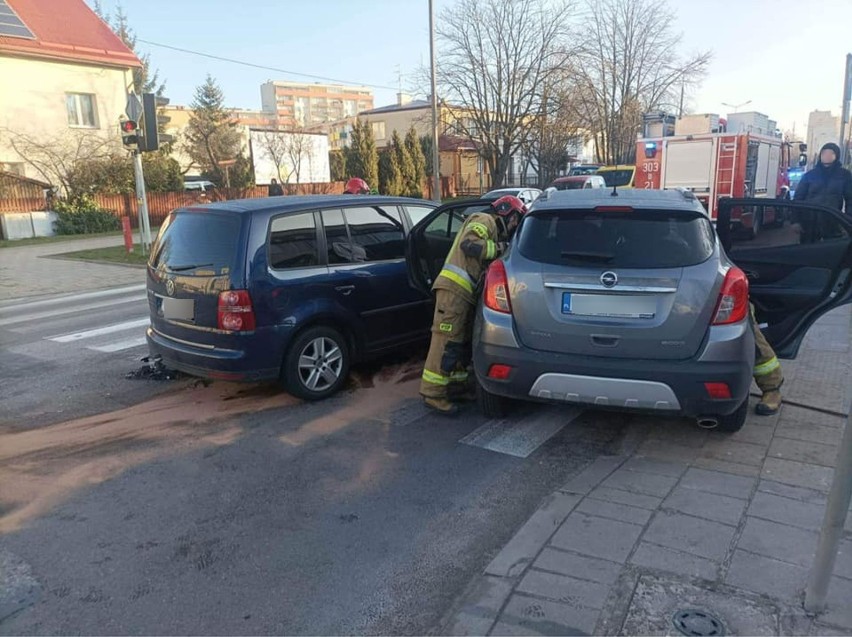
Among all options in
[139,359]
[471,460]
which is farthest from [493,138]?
[471,460]

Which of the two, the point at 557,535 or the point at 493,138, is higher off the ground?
the point at 493,138

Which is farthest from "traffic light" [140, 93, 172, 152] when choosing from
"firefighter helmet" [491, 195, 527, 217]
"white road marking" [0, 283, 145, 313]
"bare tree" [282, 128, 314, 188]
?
"bare tree" [282, 128, 314, 188]

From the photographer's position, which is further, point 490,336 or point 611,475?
point 490,336

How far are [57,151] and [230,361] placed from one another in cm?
2617

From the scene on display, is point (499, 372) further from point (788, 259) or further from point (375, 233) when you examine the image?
point (788, 259)

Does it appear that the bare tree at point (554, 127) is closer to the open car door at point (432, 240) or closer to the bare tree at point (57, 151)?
the bare tree at point (57, 151)

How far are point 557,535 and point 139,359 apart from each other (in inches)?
205

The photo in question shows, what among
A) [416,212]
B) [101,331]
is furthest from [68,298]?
[416,212]

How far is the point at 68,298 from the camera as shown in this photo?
464 inches

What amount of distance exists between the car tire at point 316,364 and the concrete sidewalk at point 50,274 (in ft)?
29.9

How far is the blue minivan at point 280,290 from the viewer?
16.4 ft

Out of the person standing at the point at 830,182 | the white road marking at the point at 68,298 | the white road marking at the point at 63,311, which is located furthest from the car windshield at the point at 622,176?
the white road marking at the point at 63,311

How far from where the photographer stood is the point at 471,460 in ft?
14.0

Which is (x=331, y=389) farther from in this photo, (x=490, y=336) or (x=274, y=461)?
(x=490, y=336)
